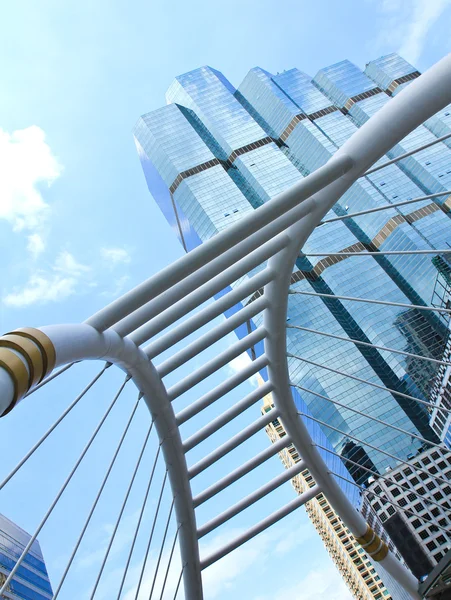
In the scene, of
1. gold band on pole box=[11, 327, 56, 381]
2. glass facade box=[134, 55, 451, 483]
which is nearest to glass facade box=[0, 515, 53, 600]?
glass facade box=[134, 55, 451, 483]

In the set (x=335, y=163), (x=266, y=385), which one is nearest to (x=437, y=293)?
(x=266, y=385)

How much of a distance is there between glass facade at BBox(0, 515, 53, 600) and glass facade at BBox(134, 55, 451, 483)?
1301 inches

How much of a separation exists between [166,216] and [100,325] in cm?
11220

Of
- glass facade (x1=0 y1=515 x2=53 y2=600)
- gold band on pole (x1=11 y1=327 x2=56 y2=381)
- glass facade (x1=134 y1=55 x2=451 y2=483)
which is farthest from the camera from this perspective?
glass facade (x1=134 y1=55 x2=451 y2=483)

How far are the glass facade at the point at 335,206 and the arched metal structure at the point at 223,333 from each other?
42770mm

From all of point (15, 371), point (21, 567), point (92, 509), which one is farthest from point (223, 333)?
point (21, 567)

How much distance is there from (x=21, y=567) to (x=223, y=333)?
1905 inches

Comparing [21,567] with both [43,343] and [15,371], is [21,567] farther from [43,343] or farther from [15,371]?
[15,371]

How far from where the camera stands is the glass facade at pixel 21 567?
1855 inches

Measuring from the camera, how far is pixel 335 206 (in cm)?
9531

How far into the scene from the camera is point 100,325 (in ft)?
25.0

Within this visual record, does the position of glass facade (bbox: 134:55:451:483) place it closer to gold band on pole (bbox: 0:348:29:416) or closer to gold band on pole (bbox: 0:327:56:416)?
gold band on pole (bbox: 0:327:56:416)

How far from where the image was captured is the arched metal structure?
7.27m

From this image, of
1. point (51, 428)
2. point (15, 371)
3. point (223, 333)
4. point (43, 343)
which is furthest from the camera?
point (223, 333)
